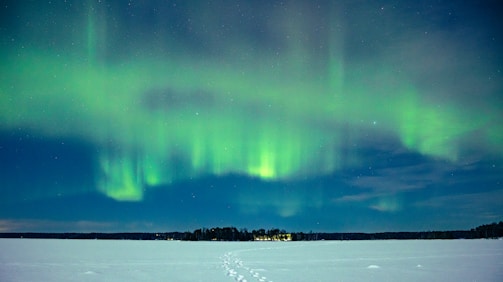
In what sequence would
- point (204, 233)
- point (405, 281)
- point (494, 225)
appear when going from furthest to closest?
1. point (204, 233)
2. point (494, 225)
3. point (405, 281)

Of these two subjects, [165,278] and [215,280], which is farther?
[165,278]

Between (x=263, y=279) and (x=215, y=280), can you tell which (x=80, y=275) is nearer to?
(x=215, y=280)

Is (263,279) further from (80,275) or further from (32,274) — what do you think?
(32,274)

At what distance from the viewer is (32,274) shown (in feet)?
62.3

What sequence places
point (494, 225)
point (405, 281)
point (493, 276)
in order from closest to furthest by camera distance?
point (405, 281), point (493, 276), point (494, 225)

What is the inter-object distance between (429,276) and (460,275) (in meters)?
1.42

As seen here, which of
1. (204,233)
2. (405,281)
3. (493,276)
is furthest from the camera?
(204,233)

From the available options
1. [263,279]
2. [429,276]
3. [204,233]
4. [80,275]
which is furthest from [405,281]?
[204,233]

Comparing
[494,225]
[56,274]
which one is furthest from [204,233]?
[56,274]

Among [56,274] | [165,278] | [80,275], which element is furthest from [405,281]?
[56,274]

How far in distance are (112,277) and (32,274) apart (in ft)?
12.2

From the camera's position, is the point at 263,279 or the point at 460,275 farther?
the point at 460,275

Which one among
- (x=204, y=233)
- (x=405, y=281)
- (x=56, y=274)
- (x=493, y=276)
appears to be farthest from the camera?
(x=204, y=233)

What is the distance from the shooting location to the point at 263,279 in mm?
17156
